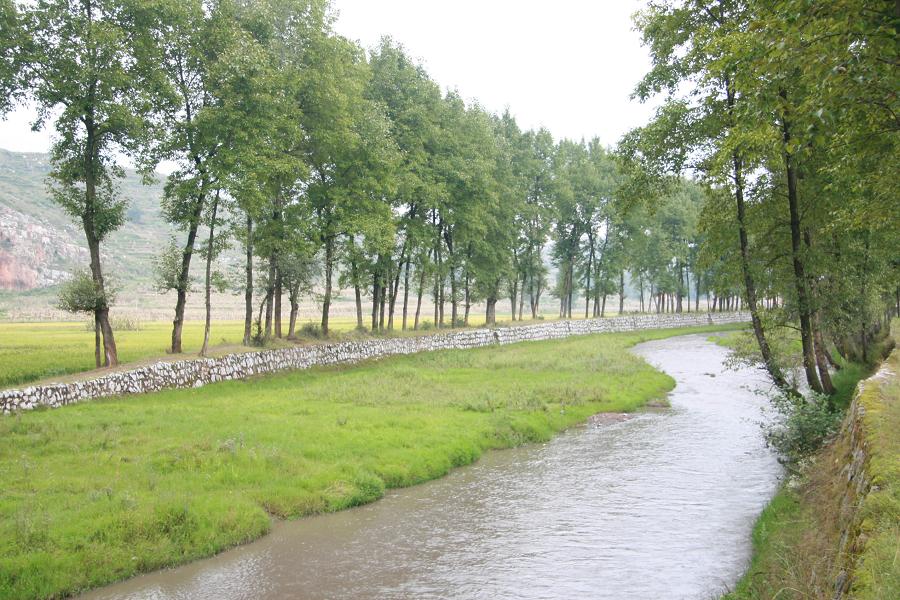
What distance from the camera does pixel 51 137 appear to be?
1077 inches

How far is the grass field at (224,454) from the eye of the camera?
38.7 ft

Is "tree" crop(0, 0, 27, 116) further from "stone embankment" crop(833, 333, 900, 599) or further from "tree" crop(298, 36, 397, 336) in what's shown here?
"stone embankment" crop(833, 333, 900, 599)

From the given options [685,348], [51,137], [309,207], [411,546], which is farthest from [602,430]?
[685,348]

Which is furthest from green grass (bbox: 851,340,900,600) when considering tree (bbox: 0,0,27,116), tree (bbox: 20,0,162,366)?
tree (bbox: 0,0,27,116)

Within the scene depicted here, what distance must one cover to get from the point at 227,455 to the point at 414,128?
33235mm

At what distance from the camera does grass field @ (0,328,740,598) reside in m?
11.8

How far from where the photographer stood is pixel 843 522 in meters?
9.34

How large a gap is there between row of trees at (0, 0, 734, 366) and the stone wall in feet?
10.1

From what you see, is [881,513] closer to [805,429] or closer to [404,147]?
[805,429]

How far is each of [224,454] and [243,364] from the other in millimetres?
14739

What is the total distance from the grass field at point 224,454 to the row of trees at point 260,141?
306 inches

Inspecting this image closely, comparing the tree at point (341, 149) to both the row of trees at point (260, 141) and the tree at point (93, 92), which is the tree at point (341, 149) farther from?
the tree at point (93, 92)

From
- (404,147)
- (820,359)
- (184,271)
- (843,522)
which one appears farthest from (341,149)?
(843,522)

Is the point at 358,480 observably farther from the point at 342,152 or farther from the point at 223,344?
the point at 342,152
